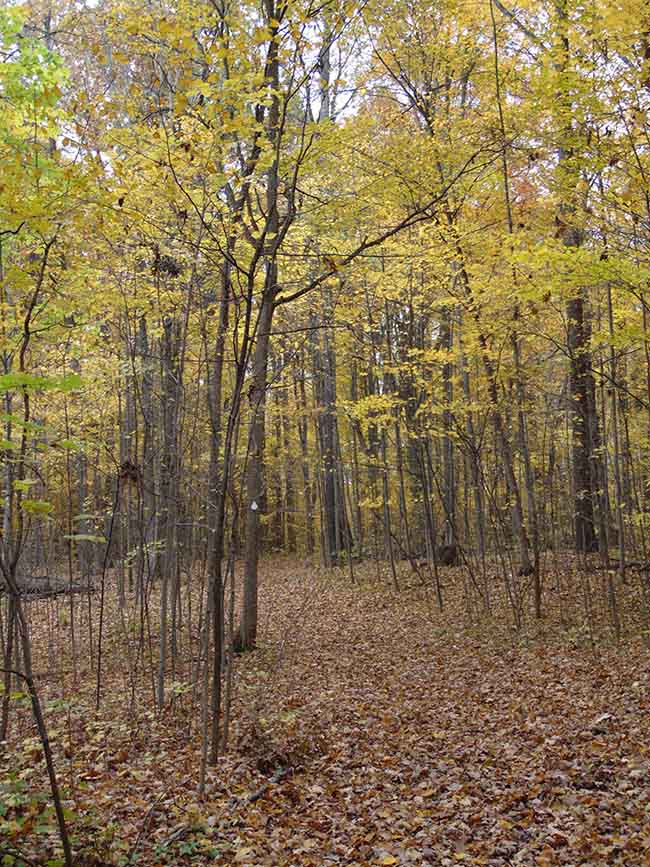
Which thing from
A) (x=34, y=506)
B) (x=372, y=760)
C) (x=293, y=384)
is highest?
(x=293, y=384)

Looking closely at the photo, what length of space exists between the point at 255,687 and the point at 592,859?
4.10 m

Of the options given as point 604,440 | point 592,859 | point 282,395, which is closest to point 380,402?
point 604,440

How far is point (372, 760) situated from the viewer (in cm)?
538

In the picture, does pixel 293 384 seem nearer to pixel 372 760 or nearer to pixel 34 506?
pixel 372 760

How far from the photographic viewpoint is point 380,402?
11.1m

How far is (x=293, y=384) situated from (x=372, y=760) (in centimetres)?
408

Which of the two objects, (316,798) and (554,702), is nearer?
(316,798)

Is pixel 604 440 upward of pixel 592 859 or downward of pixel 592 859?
upward

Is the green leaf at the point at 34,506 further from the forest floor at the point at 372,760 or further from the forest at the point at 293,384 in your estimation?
the forest floor at the point at 372,760

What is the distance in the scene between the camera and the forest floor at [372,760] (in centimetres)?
384

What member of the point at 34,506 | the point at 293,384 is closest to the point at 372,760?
the point at 34,506

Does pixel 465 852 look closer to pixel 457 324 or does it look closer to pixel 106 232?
pixel 106 232

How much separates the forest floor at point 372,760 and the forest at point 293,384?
0.10 feet

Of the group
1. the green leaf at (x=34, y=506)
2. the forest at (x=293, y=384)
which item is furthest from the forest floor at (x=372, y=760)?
the green leaf at (x=34, y=506)
